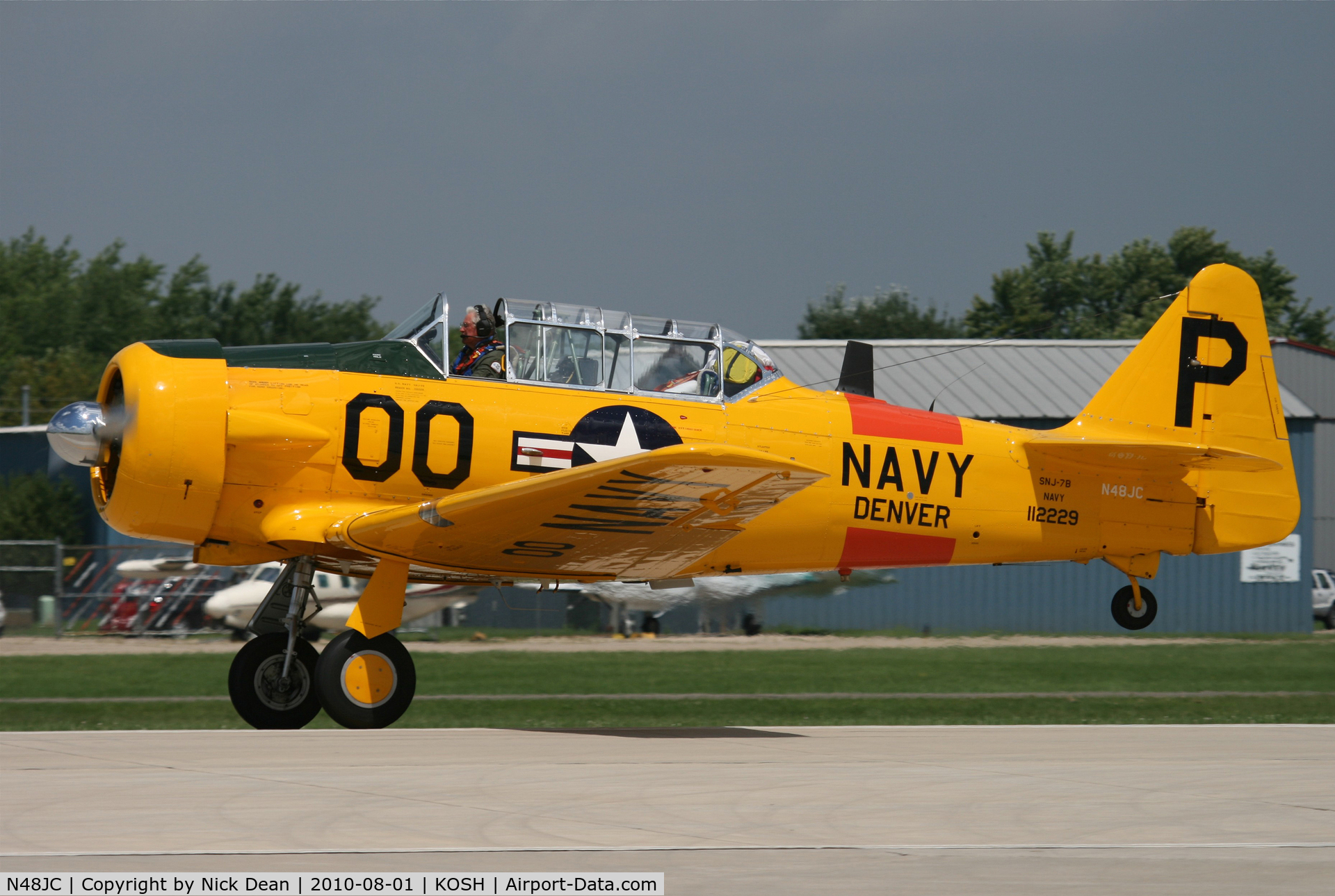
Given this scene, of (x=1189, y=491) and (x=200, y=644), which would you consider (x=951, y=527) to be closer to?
(x=1189, y=491)

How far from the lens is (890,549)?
11.6 metres

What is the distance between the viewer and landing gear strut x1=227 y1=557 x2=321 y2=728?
1087 centimetres

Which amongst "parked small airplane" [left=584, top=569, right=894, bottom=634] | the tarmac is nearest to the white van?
the tarmac

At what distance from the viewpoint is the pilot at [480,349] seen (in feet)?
35.3

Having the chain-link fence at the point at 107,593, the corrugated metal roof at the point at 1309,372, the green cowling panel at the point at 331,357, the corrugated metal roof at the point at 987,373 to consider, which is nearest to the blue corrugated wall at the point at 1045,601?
the corrugated metal roof at the point at 987,373

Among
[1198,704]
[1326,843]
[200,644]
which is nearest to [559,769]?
[1326,843]

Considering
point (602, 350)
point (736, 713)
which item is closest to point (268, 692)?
point (602, 350)

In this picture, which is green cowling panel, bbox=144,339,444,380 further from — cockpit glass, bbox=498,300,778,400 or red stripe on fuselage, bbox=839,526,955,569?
red stripe on fuselage, bbox=839,526,955,569

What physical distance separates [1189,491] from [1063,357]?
2446 centimetres

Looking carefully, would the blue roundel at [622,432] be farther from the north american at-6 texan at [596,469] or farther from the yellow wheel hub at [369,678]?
the yellow wheel hub at [369,678]

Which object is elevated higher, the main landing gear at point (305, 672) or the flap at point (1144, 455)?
the flap at point (1144, 455)

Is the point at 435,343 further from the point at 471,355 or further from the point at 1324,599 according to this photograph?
the point at 1324,599

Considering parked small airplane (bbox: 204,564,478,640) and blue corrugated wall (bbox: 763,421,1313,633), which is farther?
blue corrugated wall (bbox: 763,421,1313,633)

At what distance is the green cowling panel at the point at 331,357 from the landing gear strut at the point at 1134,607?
253 inches
